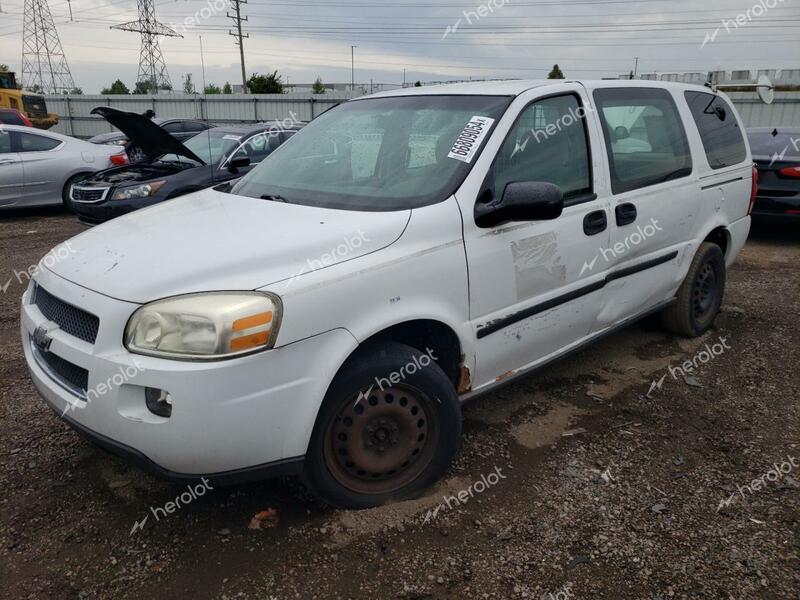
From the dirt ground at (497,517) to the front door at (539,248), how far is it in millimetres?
530

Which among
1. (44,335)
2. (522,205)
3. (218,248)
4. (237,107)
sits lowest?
(44,335)

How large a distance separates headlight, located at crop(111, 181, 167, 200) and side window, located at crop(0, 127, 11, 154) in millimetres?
3379

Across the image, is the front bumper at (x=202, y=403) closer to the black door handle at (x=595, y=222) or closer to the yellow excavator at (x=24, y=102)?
the black door handle at (x=595, y=222)

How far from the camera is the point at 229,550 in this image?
2504 mm

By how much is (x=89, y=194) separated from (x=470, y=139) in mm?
6395

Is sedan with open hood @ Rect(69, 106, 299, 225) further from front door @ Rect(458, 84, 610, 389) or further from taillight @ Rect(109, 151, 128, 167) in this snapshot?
front door @ Rect(458, 84, 610, 389)

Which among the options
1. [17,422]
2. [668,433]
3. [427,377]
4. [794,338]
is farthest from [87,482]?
[794,338]

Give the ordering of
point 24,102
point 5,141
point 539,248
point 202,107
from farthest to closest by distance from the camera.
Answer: point 202,107 < point 24,102 < point 5,141 < point 539,248

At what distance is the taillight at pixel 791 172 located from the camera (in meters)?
7.71

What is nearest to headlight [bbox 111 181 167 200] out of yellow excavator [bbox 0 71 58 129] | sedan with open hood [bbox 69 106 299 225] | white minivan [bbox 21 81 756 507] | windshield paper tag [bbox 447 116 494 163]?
sedan with open hood [bbox 69 106 299 225]

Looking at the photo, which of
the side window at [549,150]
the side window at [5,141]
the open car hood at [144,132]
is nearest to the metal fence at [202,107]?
the side window at [5,141]

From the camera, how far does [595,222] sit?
3.39m

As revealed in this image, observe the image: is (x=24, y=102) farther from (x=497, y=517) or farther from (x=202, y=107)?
(x=497, y=517)

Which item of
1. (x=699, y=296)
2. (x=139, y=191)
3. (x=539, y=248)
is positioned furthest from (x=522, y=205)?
(x=139, y=191)
